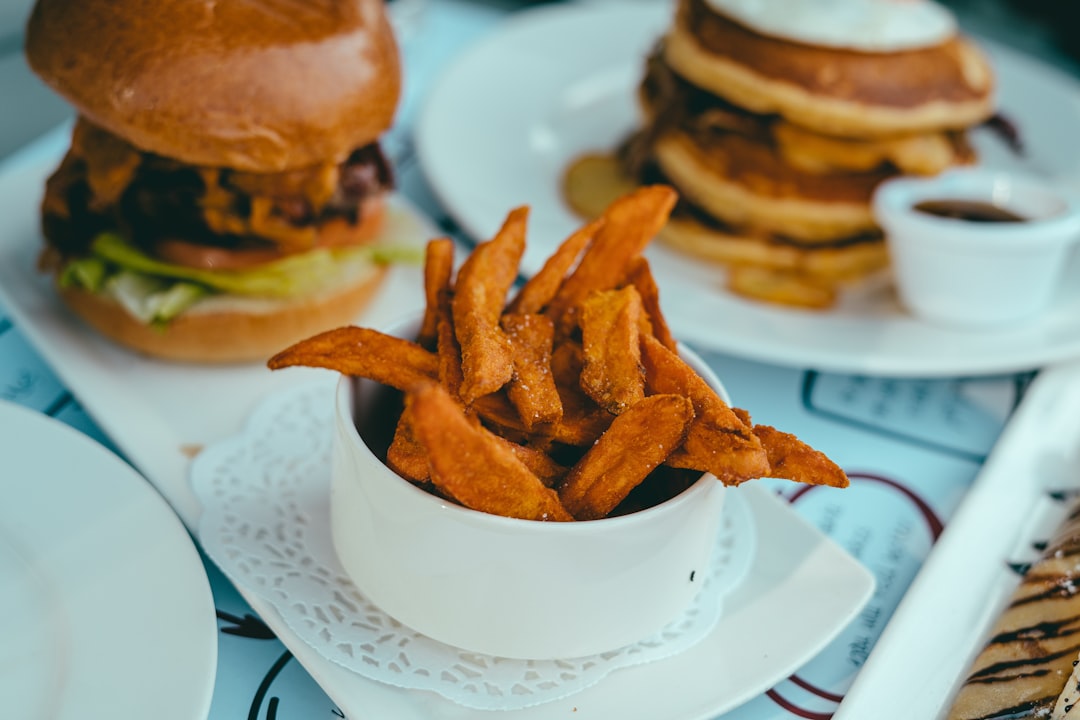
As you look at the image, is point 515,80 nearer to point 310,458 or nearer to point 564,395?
point 310,458

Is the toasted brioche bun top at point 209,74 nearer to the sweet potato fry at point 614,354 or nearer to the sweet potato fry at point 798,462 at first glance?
the sweet potato fry at point 614,354

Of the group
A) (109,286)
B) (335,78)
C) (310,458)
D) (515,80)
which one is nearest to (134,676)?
(310,458)

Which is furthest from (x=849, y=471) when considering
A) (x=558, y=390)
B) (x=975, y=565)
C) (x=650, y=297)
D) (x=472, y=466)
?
(x=472, y=466)

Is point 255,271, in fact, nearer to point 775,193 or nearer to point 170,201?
point 170,201

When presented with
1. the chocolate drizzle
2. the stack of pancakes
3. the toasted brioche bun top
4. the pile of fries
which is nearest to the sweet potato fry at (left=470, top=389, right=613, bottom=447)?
the pile of fries

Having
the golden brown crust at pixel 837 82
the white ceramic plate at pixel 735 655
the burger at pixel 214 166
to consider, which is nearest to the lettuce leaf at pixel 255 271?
the burger at pixel 214 166

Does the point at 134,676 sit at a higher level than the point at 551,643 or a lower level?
lower
